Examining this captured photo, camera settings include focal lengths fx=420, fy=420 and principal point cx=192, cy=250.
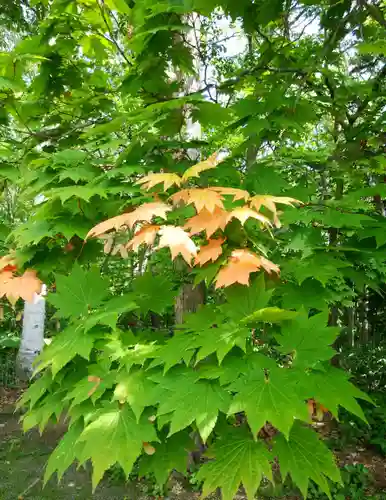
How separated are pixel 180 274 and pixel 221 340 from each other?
111 centimetres

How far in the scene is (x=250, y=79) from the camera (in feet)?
7.52

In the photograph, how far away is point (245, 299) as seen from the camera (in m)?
1.30

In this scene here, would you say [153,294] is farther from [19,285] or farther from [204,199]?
[204,199]

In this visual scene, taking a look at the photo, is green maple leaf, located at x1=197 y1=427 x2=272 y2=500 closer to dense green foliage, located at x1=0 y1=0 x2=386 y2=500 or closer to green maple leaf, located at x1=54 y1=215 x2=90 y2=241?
dense green foliage, located at x1=0 y1=0 x2=386 y2=500

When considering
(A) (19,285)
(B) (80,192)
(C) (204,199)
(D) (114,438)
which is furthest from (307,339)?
(A) (19,285)

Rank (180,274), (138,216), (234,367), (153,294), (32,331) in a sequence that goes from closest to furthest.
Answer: (234,367) < (138,216) < (153,294) < (180,274) < (32,331)

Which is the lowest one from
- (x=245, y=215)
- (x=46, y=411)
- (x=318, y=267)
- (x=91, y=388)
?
(x=46, y=411)

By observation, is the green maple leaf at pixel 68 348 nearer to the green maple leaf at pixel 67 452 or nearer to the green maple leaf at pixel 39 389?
the green maple leaf at pixel 39 389

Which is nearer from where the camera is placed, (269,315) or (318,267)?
(269,315)

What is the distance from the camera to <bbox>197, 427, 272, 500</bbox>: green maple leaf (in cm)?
110

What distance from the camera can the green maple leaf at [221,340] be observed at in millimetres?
1155

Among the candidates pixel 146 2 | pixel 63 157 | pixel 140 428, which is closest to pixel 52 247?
pixel 63 157

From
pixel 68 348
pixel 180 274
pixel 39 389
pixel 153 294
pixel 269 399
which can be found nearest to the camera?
pixel 269 399

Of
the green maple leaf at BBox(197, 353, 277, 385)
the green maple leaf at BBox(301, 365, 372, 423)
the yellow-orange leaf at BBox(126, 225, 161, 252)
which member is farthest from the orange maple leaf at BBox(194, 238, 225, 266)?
the green maple leaf at BBox(301, 365, 372, 423)
